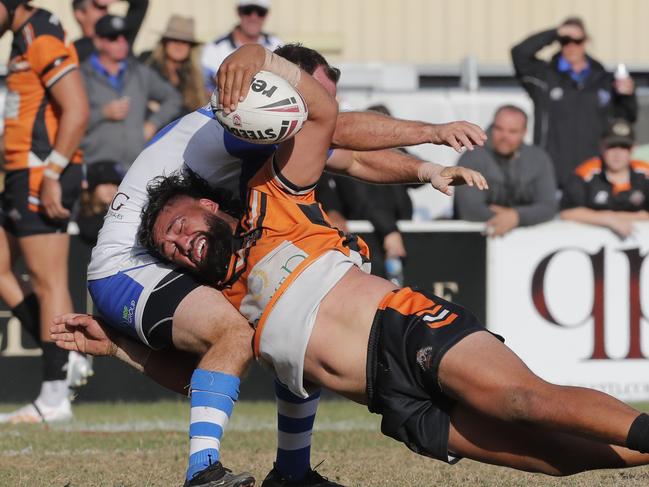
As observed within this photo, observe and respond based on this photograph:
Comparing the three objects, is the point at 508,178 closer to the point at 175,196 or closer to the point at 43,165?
the point at 43,165

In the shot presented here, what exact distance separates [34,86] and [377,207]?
272 centimetres

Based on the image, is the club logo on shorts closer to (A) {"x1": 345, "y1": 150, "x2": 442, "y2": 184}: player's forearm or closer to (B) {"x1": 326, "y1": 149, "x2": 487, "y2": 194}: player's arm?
(B) {"x1": 326, "y1": 149, "x2": 487, "y2": 194}: player's arm

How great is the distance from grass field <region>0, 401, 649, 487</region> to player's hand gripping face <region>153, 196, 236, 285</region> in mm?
1229

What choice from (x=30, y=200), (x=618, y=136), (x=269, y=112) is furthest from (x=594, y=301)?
(x=269, y=112)

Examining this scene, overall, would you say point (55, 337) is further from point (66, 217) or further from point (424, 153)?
point (424, 153)

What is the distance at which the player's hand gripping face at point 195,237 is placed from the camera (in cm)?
553

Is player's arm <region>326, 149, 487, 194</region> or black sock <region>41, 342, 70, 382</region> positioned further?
black sock <region>41, 342, 70, 382</region>

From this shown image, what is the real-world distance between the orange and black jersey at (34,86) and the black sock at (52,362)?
3.99 feet

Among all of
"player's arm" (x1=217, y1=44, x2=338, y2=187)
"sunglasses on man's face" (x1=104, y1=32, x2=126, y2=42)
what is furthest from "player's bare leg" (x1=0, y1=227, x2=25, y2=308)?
"player's arm" (x1=217, y1=44, x2=338, y2=187)

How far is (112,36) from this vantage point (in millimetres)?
10234

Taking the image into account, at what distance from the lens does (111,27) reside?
33.4 ft

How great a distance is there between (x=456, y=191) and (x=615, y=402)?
542cm

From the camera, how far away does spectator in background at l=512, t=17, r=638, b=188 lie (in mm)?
11148

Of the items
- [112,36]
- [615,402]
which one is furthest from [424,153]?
[615,402]
